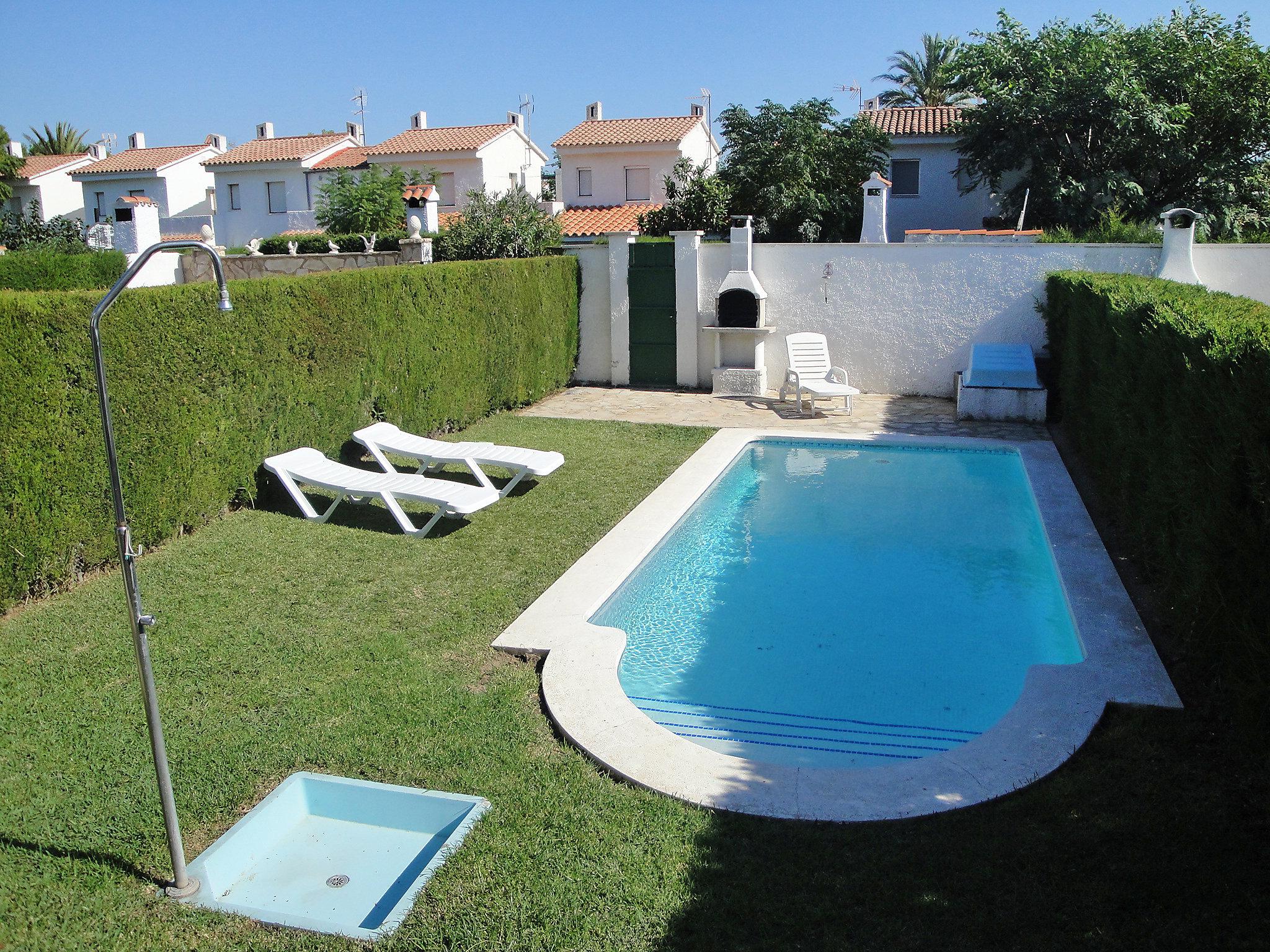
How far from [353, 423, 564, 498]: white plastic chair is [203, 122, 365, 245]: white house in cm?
3518

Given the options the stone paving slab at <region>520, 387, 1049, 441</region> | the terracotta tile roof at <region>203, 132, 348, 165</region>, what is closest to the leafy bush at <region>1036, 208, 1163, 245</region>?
the stone paving slab at <region>520, 387, 1049, 441</region>

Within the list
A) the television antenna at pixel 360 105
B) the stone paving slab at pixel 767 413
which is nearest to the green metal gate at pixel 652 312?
the stone paving slab at pixel 767 413

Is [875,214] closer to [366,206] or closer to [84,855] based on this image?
[366,206]

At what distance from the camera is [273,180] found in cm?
4378

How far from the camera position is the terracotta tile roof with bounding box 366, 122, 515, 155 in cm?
4122

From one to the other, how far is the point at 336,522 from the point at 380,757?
457 centimetres

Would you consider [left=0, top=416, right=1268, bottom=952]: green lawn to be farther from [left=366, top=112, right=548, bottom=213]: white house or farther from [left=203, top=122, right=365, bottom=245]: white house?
[left=203, top=122, right=365, bottom=245]: white house

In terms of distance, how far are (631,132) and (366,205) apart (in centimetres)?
1459

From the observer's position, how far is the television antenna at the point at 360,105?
47.0 meters

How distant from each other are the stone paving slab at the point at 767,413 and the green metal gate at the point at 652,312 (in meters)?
0.42

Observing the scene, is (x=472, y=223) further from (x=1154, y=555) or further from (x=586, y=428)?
(x=1154, y=555)

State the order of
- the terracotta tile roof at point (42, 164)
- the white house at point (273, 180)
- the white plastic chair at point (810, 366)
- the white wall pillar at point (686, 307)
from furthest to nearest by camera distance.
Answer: the terracotta tile roof at point (42, 164), the white house at point (273, 180), the white wall pillar at point (686, 307), the white plastic chair at point (810, 366)

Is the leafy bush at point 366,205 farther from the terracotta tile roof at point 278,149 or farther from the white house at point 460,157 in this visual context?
the terracotta tile roof at point 278,149

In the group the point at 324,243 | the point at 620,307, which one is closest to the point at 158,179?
the point at 324,243
